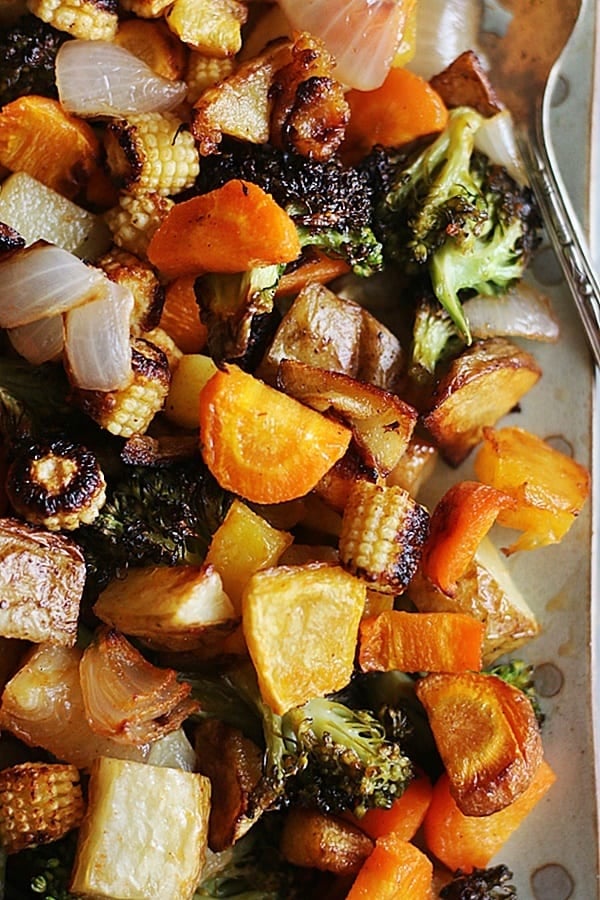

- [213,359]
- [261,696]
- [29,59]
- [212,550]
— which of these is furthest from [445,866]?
[29,59]

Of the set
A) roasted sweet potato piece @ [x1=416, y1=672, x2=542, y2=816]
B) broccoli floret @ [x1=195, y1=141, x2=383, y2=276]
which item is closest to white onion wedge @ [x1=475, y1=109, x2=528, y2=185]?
broccoli floret @ [x1=195, y1=141, x2=383, y2=276]

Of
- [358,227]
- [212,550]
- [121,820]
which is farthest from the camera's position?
[358,227]

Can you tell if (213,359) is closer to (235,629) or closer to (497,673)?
(235,629)

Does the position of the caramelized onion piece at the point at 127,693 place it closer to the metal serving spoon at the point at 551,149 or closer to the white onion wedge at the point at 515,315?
the white onion wedge at the point at 515,315

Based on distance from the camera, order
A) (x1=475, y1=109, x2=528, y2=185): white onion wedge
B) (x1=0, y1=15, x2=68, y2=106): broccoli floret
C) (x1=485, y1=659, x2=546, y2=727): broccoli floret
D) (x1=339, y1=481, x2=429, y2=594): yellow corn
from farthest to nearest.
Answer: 1. (x1=475, y1=109, x2=528, y2=185): white onion wedge
2. (x1=485, y1=659, x2=546, y2=727): broccoli floret
3. (x1=0, y1=15, x2=68, y2=106): broccoli floret
4. (x1=339, y1=481, x2=429, y2=594): yellow corn

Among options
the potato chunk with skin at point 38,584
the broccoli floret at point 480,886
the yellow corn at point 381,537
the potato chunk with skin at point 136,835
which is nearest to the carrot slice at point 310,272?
the yellow corn at point 381,537

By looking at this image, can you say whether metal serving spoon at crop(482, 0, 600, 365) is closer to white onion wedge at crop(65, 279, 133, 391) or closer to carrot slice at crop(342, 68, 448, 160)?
carrot slice at crop(342, 68, 448, 160)

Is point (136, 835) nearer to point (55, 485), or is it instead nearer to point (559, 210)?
point (55, 485)
